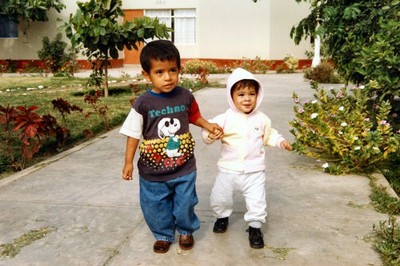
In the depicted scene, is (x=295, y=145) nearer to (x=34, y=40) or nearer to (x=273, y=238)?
(x=273, y=238)

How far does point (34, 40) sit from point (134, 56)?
514 cm

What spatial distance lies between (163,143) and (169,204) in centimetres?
45

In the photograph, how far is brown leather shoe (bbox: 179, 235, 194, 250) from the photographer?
118 inches

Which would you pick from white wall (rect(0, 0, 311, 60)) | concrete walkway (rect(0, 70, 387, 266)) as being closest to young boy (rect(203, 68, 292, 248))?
concrete walkway (rect(0, 70, 387, 266))

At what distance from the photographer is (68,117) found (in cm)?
804

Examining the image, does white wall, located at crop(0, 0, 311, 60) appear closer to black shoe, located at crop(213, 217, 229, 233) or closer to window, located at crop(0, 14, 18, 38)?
window, located at crop(0, 14, 18, 38)

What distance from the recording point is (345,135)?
4617 mm

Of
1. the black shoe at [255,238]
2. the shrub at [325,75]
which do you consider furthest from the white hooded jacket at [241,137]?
the shrub at [325,75]

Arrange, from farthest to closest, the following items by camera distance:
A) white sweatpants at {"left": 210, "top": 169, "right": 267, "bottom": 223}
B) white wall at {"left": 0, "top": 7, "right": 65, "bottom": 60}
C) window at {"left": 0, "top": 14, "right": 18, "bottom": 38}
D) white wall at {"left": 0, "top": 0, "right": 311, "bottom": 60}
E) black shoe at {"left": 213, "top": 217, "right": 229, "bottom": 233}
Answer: window at {"left": 0, "top": 14, "right": 18, "bottom": 38}, white wall at {"left": 0, "top": 7, "right": 65, "bottom": 60}, white wall at {"left": 0, "top": 0, "right": 311, "bottom": 60}, black shoe at {"left": 213, "top": 217, "right": 229, "bottom": 233}, white sweatpants at {"left": 210, "top": 169, "right": 267, "bottom": 223}

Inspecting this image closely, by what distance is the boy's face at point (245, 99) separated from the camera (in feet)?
9.96

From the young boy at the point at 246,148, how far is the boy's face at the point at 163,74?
18.2 inches

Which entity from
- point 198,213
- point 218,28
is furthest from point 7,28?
point 198,213

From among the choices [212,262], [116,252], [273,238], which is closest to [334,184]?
[273,238]

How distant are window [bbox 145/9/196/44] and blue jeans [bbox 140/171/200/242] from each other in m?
20.5
